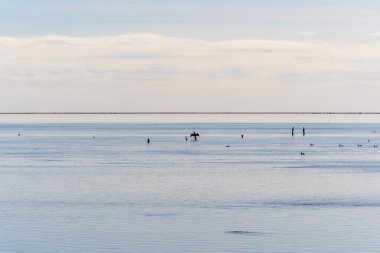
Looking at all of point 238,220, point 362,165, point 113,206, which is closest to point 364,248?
point 238,220

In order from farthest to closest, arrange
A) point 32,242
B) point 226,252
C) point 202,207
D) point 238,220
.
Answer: point 202,207
point 238,220
point 32,242
point 226,252

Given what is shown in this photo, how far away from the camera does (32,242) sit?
36406 mm

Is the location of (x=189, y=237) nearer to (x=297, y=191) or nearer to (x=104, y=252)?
(x=104, y=252)

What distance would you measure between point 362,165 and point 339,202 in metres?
30.1

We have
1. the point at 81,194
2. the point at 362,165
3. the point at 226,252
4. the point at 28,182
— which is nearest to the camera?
the point at 226,252

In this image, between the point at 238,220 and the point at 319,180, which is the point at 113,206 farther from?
the point at 319,180

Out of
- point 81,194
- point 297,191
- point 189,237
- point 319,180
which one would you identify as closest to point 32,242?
point 189,237

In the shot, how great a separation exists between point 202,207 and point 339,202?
7395 mm

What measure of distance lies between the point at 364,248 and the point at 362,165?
4451 centimetres

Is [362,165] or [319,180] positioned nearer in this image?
[319,180]

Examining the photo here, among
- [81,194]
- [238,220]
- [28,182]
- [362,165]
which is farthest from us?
[362,165]

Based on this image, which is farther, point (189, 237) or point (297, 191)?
point (297, 191)

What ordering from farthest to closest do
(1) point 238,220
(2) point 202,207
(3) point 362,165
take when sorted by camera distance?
(3) point 362,165
(2) point 202,207
(1) point 238,220

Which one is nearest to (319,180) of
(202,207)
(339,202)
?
(339,202)
